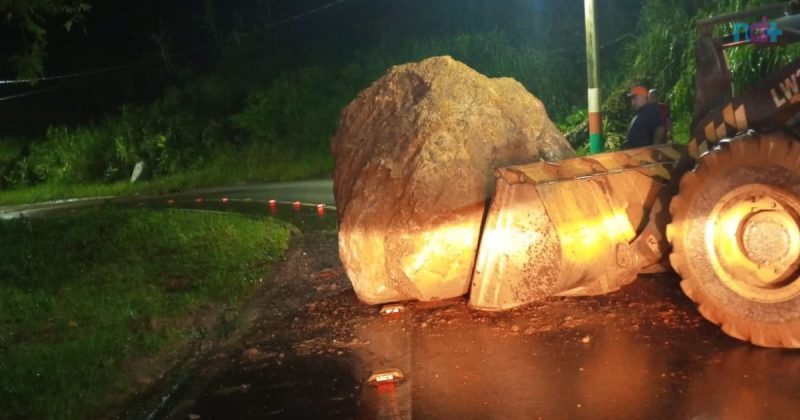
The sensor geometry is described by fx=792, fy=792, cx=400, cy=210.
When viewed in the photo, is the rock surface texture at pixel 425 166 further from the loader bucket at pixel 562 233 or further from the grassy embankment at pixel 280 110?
the grassy embankment at pixel 280 110

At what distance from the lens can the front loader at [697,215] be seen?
514cm

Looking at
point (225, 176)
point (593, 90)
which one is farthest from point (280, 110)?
point (593, 90)

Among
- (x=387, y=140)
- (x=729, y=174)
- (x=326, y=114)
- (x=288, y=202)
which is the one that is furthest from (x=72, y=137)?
(x=729, y=174)

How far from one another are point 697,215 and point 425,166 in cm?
231

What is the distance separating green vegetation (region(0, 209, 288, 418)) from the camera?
649 centimetres

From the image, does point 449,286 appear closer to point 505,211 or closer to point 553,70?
point 505,211

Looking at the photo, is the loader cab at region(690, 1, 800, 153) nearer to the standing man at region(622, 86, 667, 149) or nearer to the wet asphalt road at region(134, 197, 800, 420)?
the wet asphalt road at region(134, 197, 800, 420)

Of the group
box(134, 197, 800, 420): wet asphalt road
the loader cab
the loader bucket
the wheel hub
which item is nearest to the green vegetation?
box(134, 197, 800, 420): wet asphalt road


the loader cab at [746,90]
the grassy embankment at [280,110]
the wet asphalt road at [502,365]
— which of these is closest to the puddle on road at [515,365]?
the wet asphalt road at [502,365]

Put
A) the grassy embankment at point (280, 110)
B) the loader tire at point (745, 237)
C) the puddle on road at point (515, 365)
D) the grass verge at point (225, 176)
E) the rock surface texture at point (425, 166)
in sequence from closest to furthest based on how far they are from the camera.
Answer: the puddle on road at point (515, 365)
the loader tire at point (745, 237)
the rock surface texture at point (425, 166)
the grassy embankment at point (280, 110)
the grass verge at point (225, 176)

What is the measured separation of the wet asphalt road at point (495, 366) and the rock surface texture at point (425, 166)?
0.45 metres

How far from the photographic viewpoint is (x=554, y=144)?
296 inches

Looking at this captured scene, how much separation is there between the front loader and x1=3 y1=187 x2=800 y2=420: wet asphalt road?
251mm

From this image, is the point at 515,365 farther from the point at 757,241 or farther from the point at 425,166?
the point at 425,166
